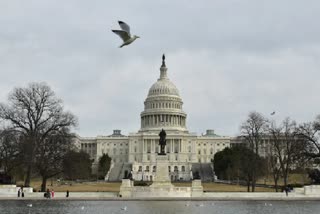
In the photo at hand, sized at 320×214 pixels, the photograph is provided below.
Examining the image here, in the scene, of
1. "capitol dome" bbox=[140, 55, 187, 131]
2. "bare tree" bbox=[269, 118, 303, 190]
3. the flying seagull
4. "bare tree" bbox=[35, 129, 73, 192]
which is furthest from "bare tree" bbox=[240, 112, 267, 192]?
"capitol dome" bbox=[140, 55, 187, 131]

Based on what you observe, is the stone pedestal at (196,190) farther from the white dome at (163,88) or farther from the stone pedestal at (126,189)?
the white dome at (163,88)

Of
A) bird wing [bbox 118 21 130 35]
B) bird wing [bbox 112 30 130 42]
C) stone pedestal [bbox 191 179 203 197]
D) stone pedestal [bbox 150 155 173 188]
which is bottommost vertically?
stone pedestal [bbox 191 179 203 197]

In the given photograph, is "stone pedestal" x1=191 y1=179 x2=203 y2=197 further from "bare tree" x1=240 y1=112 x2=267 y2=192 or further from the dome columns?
the dome columns

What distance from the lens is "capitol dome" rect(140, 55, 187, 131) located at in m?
173

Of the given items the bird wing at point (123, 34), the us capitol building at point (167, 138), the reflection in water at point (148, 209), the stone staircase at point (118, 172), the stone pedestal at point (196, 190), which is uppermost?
the us capitol building at point (167, 138)

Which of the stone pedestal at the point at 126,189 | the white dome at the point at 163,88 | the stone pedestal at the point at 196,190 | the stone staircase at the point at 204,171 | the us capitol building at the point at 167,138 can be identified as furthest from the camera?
the white dome at the point at 163,88

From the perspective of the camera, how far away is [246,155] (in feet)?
216

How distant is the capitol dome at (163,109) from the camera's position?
173 metres

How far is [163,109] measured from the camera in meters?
172

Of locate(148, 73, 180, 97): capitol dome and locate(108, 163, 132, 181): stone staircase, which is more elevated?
locate(148, 73, 180, 97): capitol dome

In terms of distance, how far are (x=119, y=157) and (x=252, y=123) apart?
418 feet

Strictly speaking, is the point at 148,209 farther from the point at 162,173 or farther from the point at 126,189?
the point at 162,173

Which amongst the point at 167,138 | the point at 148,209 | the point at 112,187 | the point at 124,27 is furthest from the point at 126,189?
the point at 167,138

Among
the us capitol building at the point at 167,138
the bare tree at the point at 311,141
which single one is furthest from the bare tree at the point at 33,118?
the us capitol building at the point at 167,138
